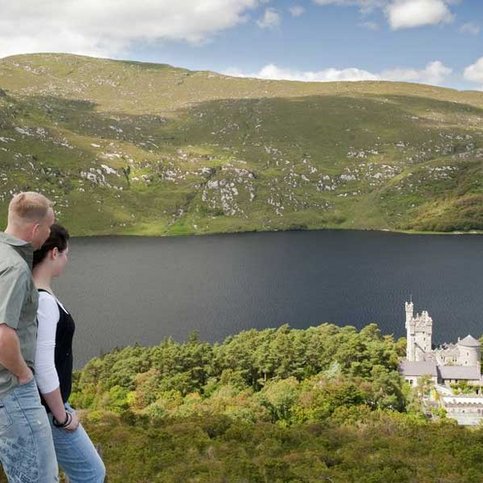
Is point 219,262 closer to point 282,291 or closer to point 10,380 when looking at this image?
point 282,291

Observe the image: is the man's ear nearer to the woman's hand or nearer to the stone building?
the woman's hand

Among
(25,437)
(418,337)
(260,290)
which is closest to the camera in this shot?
(25,437)

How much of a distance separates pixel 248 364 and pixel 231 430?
2992 centimetres

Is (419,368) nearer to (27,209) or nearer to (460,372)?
(460,372)

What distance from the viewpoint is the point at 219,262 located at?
170 m

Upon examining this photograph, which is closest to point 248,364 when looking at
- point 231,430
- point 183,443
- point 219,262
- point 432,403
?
point 432,403

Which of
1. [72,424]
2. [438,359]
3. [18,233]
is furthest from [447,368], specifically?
[18,233]

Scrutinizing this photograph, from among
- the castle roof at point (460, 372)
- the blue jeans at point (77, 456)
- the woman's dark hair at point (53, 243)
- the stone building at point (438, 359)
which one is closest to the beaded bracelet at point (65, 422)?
the blue jeans at point (77, 456)

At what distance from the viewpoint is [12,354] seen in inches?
229

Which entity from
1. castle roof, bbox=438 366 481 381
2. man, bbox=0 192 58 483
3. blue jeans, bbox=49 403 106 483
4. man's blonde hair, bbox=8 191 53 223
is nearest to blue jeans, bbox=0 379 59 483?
man, bbox=0 192 58 483

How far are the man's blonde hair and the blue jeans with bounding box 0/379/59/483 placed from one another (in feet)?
6.16

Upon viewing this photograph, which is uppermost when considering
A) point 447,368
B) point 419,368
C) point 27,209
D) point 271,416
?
point 27,209

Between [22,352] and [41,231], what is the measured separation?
1450 millimetres

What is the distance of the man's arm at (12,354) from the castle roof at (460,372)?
229ft
